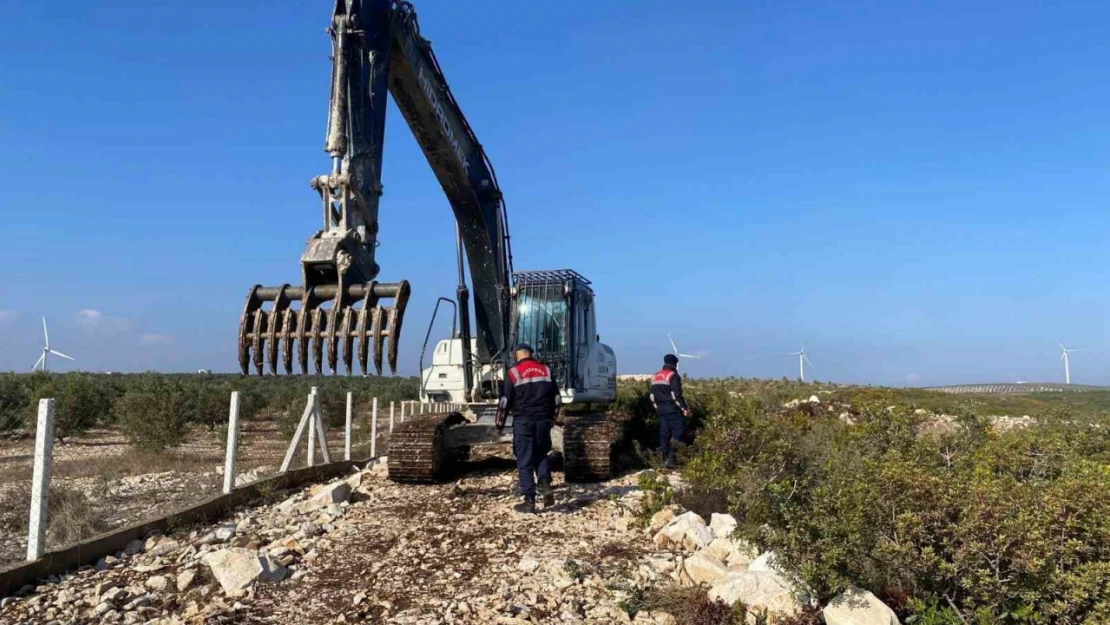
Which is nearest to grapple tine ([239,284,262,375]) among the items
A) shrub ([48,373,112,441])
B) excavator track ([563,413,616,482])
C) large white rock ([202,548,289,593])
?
large white rock ([202,548,289,593])

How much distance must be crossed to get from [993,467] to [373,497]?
654 centimetres

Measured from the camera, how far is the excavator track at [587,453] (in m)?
10.2

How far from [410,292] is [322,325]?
2.85ft

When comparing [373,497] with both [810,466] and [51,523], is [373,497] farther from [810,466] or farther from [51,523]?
[810,466]

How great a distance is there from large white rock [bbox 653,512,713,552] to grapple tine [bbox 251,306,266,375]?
4062mm

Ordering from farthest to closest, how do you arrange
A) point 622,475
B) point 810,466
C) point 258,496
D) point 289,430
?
point 289,430, point 622,475, point 258,496, point 810,466

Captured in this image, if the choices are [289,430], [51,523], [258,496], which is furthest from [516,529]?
[289,430]

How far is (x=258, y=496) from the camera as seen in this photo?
30.3 feet

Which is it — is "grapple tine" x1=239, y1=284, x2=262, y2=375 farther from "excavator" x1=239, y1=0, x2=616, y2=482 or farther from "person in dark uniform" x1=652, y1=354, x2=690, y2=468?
"person in dark uniform" x1=652, y1=354, x2=690, y2=468

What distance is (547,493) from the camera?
28.2 feet

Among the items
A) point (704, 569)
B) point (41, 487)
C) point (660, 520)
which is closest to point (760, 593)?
point (704, 569)

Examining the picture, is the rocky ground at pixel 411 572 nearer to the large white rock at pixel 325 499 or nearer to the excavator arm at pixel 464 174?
the large white rock at pixel 325 499

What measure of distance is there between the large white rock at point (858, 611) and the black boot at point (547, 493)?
430 cm

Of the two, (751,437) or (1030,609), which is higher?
(751,437)
